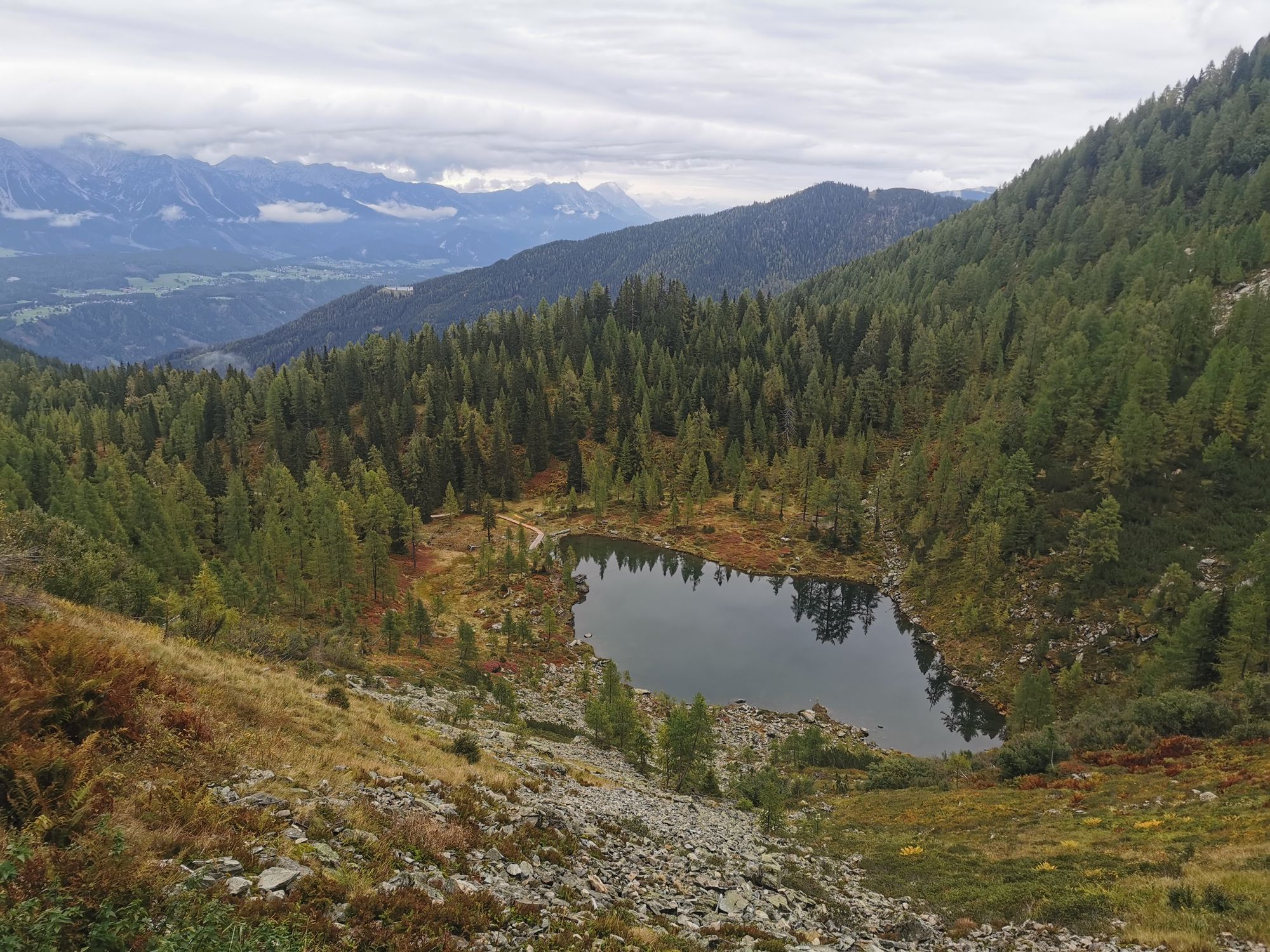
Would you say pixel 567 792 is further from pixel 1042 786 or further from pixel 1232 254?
pixel 1232 254

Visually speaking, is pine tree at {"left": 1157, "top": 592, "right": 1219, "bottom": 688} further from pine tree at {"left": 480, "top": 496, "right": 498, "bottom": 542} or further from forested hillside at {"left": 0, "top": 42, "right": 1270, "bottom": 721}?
pine tree at {"left": 480, "top": 496, "right": 498, "bottom": 542}

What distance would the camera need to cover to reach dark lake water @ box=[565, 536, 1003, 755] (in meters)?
60.6

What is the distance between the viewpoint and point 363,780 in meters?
16.9

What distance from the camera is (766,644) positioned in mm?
75062

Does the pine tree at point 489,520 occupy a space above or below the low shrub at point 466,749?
below

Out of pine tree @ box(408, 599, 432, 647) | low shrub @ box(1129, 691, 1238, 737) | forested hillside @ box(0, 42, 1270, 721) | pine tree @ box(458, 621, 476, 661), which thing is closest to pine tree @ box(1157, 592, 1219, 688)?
forested hillside @ box(0, 42, 1270, 721)

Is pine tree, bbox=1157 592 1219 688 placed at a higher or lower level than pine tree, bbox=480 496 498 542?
higher

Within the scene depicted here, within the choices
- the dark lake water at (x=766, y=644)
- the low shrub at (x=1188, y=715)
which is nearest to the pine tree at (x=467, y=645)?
the dark lake water at (x=766, y=644)

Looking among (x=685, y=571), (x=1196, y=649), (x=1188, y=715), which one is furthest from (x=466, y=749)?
(x=685, y=571)

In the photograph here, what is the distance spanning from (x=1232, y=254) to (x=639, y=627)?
115m

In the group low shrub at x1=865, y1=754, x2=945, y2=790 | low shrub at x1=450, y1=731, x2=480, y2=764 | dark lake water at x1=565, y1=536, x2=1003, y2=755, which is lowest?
dark lake water at x1=565, y1=536, x2=1003, y2=755

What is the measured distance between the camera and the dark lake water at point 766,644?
6056cm

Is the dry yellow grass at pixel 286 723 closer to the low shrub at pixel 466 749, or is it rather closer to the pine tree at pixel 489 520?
the low shrub at pixel 466 749

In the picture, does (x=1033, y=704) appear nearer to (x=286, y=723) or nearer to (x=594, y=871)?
(x=594, y=871)
